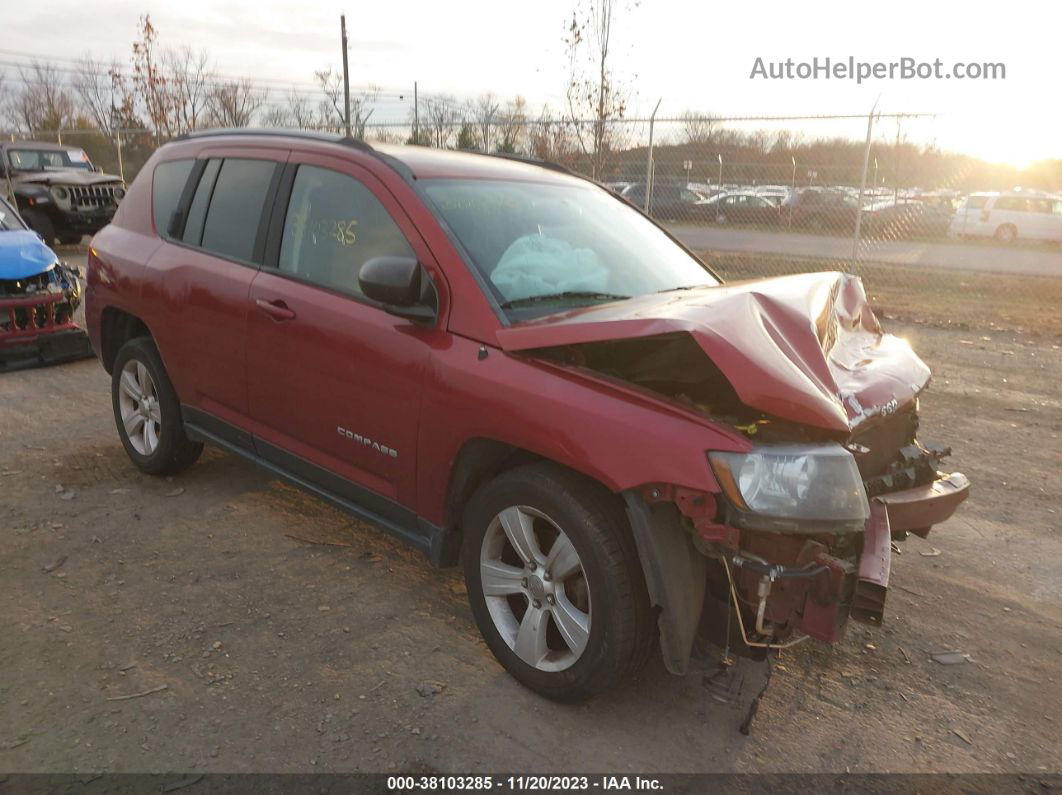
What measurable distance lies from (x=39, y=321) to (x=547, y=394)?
6.20 meters

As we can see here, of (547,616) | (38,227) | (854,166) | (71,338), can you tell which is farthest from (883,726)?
(38,227)

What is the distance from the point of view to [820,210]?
15445 millimetres

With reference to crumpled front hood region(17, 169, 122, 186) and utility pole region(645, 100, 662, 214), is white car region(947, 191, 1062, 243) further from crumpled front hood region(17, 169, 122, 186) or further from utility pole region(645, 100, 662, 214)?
crumpled front hood region(17, 169, 122, 186)

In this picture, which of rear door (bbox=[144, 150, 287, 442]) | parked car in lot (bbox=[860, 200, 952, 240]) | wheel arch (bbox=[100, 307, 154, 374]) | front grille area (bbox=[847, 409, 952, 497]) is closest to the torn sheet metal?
wheel arch (bbox=[100, 307, 154, 374])

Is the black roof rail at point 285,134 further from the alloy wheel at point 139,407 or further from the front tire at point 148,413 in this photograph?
the alloy wheel at point 139,407

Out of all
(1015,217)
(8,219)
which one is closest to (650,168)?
(8,219)

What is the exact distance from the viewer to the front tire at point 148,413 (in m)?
4.37

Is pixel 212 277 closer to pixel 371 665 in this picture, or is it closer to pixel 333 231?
pixel 333 231

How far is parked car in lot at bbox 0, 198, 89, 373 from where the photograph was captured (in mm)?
6777

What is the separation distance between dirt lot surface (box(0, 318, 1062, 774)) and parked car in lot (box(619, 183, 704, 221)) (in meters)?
9.75

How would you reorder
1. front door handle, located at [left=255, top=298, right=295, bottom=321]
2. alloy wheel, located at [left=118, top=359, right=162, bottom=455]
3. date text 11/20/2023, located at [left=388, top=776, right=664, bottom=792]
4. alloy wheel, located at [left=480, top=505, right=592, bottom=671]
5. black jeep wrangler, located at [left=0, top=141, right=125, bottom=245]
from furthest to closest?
black jeep wrangler, located at [left=0, top=141, right=125, bottom=245]
alloy wheel, located at [left=118, top=359, right=162, bottom=455]
front door handle, located at [left=255, top=298, right=295, bottom=321]
alloy wheel, located at [left=480, top=505, right=592, bottom=671]
date text 11/20/2023, located at [left=388, top=776, right=664, bottom=792]

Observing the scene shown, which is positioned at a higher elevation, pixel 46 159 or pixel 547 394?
pixel 46 159

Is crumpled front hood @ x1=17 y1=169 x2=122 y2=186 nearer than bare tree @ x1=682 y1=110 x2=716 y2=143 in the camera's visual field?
No

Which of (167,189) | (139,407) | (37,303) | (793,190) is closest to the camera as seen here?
(167,189)
